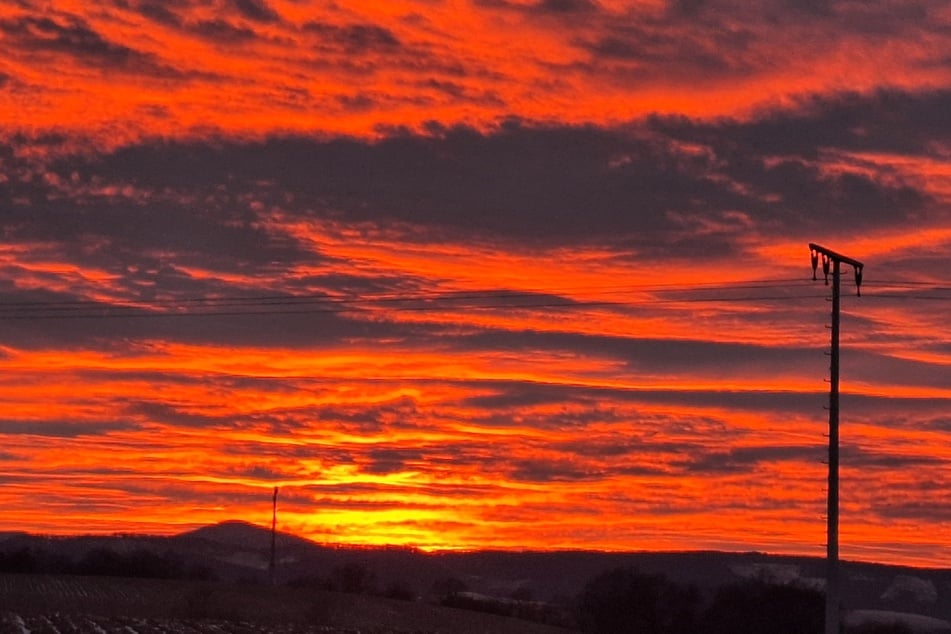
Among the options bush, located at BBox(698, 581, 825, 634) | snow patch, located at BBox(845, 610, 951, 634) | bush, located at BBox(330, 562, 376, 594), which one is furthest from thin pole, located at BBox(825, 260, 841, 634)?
bush, located at BBox(330, 562, 376, 594)

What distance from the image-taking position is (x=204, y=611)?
319 feet

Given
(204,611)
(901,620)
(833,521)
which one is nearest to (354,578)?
(901,620)

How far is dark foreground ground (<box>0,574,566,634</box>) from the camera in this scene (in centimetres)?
8162

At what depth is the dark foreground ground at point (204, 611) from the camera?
8162 centimetres

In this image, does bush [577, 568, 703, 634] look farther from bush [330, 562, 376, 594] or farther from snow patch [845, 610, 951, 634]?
bush [330, 562, 376, 594]

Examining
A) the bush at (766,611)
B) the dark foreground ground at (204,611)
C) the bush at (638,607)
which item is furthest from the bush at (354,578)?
the bush at (766,611)

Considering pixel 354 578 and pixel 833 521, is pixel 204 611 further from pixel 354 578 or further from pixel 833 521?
pixel 354 578

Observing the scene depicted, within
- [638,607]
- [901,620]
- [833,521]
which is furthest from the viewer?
[901,620]

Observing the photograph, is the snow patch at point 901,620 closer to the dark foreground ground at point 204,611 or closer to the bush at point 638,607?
the bush at point 638,607

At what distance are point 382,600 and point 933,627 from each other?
7927 centimetres

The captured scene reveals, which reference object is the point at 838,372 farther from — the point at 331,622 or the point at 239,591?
the point at 239,591

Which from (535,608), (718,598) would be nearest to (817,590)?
(718,598)

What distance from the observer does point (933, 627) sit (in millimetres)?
175625

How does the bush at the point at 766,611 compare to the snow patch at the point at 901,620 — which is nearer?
the bush at the point at 766,611
